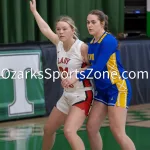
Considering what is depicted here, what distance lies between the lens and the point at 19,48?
9789mm

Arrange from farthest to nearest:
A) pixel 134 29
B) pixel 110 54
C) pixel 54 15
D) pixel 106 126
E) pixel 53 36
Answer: pixel 134 29
pixel 54 15
pixel 106 126
pixel 53 36
pixel 110 54

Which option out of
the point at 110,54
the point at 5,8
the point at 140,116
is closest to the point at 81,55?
the point at 110,54

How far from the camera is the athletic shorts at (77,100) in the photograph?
6332 millimetres

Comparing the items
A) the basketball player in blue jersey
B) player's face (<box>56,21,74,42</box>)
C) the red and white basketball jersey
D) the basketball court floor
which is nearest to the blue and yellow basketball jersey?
the basketball player in blue jersey

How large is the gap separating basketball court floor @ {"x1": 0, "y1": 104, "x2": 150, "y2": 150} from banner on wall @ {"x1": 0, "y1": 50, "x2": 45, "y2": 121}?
0.19 m

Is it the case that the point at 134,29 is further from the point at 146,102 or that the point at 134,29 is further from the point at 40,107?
the point at 40,107

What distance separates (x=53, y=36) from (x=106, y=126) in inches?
119

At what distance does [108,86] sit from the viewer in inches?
249

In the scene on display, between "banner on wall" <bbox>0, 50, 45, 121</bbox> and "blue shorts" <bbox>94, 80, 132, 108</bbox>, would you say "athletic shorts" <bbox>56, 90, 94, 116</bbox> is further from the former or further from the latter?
"banner on wall" <bbox>0, 50, 45, 121</bbox>

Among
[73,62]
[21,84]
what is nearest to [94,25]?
[73,62]

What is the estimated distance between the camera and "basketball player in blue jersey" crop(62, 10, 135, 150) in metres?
6.25

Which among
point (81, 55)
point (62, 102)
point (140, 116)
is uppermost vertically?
point (81, 55)

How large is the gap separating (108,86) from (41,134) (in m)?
2.69

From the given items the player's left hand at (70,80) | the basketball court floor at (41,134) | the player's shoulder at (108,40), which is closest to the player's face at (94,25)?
the player's shoulder at (108,40)
